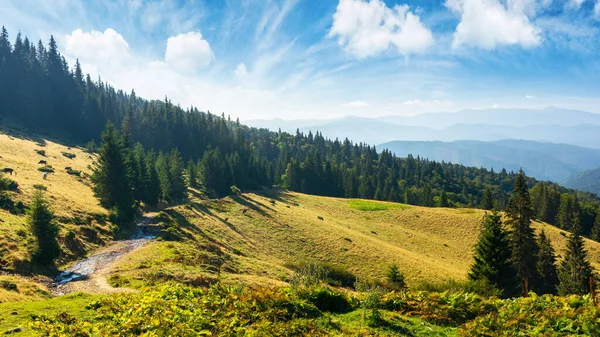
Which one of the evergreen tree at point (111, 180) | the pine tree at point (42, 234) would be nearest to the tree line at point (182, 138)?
the evergreen tree at point (111, 180)

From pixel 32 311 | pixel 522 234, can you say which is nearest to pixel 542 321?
pixel 32 311

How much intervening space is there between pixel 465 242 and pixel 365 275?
1542 inches

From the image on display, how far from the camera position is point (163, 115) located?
166m

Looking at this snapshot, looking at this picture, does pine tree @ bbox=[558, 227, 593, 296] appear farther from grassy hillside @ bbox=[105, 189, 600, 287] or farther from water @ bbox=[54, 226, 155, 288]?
water @ bbox=[54, 226, 155, 288]

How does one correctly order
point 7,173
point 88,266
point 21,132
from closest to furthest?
point 88,266
point 7,173
point 21,132

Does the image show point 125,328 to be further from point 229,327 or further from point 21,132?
point 21,132

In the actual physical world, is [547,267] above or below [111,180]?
below

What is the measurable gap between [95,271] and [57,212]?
54.5ft

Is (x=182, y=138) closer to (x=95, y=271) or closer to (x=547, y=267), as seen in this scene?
(x=95, y=271)

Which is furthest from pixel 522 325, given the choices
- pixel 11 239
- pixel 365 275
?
pixel 11 239

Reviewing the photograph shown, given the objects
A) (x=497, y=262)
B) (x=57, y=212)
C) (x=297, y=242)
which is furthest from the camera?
(x=297, y=242)

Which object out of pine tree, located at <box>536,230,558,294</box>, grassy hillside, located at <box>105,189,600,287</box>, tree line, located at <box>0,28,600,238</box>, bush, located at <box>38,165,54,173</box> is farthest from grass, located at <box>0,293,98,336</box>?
tree line, located at <box>0,28,600,238</box>

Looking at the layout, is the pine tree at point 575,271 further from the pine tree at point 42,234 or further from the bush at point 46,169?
the bush at point 46,169

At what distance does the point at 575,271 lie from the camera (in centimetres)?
4628
